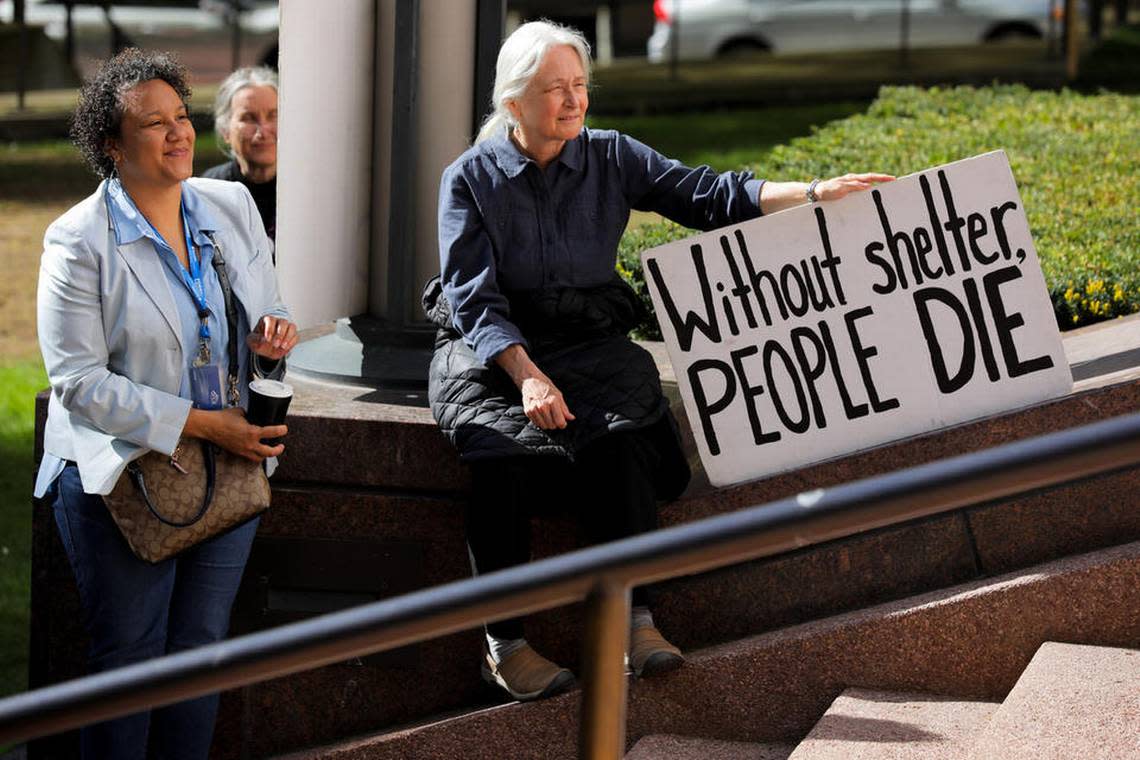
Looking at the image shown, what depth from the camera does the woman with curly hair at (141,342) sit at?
13.1ft

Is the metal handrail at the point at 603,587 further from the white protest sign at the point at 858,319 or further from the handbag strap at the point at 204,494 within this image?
the white protest sign at the point at 858,319

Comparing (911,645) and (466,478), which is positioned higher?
(466,478)

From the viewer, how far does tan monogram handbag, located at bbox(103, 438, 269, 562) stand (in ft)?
13.3

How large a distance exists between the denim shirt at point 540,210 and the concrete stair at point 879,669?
994 millimetres

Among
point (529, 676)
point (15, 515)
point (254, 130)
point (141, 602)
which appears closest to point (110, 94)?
point (141, 602)

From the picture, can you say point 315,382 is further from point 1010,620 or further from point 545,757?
point 1010,620

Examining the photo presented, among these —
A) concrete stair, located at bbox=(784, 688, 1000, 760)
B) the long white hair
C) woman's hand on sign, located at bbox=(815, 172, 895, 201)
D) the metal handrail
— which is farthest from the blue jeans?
woman's hand on sign, located at bbox=(815, 172, 895, 201)

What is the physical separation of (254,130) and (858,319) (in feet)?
7.88

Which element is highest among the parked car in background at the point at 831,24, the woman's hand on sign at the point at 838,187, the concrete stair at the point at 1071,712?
the parked car in background at the point at 831,24

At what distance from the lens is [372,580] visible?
5059 mm

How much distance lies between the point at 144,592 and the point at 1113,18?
2401cm

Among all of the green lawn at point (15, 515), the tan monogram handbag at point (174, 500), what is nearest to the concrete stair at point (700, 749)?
the tan monogram handbag at point (174, 500)

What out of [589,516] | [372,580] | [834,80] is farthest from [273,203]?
[834,80]

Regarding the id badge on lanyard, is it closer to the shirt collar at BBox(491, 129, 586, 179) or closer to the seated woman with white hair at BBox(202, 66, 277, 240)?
the shirt collar at BBox(491, 129, 586, 179)
